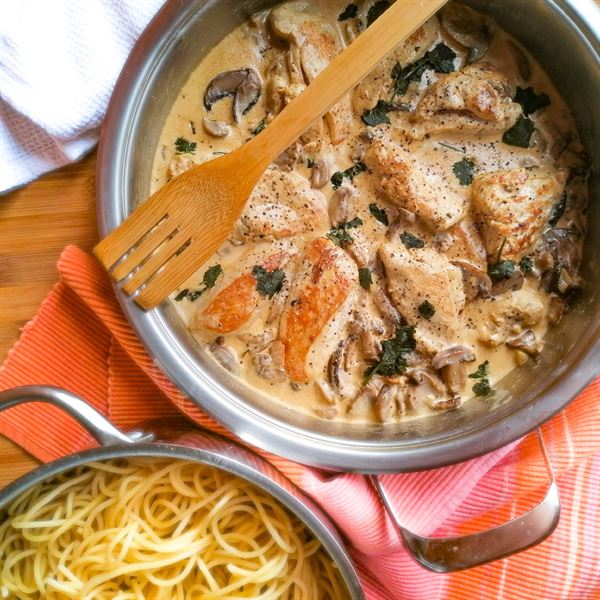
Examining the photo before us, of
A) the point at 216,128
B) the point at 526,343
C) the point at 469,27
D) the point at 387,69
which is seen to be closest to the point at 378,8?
the point at 387,69

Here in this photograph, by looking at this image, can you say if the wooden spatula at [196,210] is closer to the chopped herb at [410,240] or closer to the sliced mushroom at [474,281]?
the chopped herb at [410,240]

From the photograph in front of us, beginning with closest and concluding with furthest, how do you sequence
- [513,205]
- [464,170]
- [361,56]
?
[361,56] → [513,205] → [464,170]

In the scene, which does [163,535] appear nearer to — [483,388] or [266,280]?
[266,280]

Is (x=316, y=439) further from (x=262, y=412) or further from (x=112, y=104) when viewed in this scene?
(x=112, y=104)

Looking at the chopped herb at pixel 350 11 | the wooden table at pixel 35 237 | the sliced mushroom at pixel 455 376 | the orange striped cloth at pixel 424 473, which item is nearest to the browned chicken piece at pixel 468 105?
the chopped herb at pixel 350 11

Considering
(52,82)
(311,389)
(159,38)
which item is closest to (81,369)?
(311,389)

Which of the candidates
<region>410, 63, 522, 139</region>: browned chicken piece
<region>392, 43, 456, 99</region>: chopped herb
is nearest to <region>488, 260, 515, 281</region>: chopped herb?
<region>410, 63, 522, 139</region>: browned chicken piece
